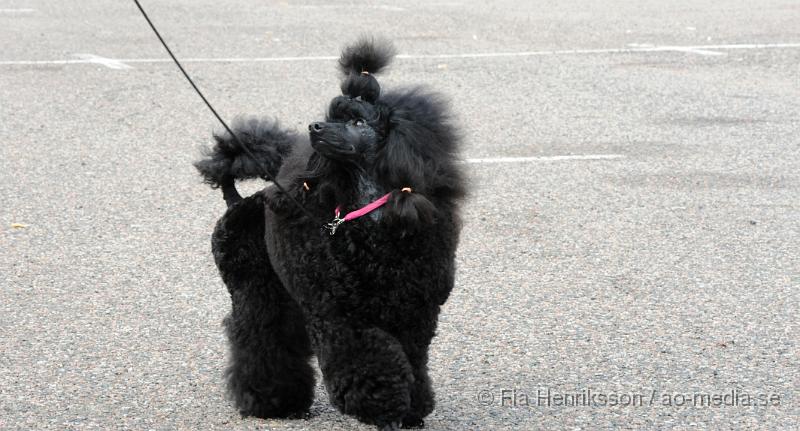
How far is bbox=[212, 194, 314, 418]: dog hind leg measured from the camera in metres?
3.95

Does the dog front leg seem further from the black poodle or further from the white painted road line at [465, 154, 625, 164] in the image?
the white painted road line at [465, 154, 625, 164]

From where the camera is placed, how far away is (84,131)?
29.0 feet

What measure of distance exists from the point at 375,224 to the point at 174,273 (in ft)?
8.51

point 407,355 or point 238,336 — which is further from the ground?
point 407,355

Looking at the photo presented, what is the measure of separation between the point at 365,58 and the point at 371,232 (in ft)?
1.78

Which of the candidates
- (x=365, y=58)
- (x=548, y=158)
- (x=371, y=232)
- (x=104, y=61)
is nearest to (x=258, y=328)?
(x=371, y=232)

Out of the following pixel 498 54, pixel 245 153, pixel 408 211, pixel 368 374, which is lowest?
pixel 498 54

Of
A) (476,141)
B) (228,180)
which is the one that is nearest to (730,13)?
(476,141)

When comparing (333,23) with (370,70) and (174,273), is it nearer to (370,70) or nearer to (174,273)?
(174,273)

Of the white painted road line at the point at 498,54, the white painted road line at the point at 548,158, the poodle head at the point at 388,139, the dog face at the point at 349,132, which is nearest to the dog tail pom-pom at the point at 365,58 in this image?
the poodle head at the point at 388,139

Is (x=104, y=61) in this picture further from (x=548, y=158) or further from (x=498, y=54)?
(x=548, y=158)

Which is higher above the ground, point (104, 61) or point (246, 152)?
point (246, 152)

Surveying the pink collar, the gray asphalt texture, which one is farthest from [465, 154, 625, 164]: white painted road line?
the pink collar

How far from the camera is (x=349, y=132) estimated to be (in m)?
3.37
